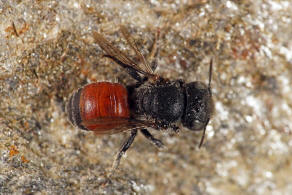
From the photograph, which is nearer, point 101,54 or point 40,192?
point 40,192

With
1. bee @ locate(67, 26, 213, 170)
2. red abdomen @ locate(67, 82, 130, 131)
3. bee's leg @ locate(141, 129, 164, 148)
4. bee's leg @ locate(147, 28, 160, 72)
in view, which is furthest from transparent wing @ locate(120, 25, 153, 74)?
bee's leg @ locate(141, 129, 164, 148)

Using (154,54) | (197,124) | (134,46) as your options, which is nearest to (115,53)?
(134,46)

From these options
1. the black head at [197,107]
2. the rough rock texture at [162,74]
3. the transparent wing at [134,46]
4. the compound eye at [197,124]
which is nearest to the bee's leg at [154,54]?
the rough rock texture at [162,74]

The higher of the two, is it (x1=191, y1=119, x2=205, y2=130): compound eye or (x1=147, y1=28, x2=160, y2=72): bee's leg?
(x1=147, y1=28, x2=160, y2=72): bee's leg

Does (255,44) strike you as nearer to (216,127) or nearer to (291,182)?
(216,127)

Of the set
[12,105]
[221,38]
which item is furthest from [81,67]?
[221,38]

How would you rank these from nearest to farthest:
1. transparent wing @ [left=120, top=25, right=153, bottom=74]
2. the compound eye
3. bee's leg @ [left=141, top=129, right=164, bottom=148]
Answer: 1. the compound eye
2. transparent wing @ [left=120, top=25, right=153, bottom=74]
3. bee's leg @ [left=141, top=129, right=164, bottom=148]

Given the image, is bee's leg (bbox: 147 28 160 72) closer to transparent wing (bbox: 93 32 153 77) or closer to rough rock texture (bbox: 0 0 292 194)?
rough rock texture (bbox: 0 0 292 194)
